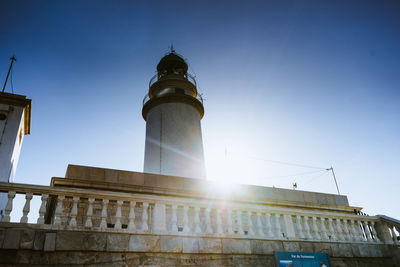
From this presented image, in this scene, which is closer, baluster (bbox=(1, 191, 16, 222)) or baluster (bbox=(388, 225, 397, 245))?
baluster (bbox=(1, 191, 16, 222))

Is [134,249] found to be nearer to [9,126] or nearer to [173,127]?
[9,126]

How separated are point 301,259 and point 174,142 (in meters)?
8.63

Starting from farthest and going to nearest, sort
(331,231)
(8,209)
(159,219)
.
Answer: (331,231) < (159,219) < (8,209)

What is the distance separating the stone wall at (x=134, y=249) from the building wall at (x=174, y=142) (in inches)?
279

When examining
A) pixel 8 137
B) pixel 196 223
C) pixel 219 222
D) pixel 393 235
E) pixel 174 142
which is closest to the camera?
pixel 196 223

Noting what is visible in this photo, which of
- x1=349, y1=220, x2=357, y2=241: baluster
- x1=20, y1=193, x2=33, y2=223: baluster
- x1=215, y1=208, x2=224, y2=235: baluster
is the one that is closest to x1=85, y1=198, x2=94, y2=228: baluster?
x1=20, y1=193, x2=33, y2=223: baluster

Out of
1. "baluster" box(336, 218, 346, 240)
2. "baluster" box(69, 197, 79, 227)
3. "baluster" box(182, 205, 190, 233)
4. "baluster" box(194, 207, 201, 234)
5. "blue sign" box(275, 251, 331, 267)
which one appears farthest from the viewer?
"baluster" box(336, 218, 346, 240)

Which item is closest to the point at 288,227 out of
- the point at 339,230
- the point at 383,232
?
the point at 339,230

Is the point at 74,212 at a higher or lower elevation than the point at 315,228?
higher

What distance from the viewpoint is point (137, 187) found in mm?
8094

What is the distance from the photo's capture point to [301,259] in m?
6.61

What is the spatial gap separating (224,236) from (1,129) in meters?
9.02

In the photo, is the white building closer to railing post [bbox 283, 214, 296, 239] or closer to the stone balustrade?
the stone balustrade

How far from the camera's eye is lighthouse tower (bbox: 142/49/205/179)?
13539mm
